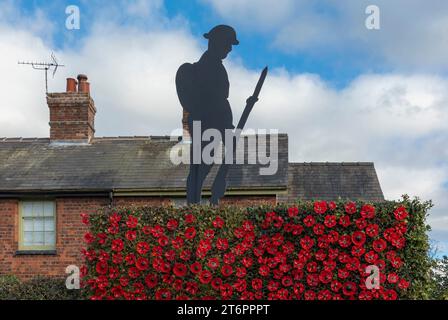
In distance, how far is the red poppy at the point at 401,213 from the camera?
6.43 meters

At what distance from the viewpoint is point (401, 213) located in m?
6.44

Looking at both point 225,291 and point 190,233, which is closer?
point 225,291

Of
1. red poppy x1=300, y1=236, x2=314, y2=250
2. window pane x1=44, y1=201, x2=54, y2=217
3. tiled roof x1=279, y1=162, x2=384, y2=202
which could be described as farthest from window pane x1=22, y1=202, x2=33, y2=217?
red poppy x1=300, y1=236, x2=314, y2=250

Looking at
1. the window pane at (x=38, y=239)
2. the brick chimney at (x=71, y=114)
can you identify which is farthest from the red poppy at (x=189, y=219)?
the brick chimney at (x=71, y=114)

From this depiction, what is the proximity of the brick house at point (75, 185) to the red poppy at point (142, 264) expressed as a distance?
8.00 meters

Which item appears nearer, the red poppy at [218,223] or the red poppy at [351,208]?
the red poppy at [351,208]

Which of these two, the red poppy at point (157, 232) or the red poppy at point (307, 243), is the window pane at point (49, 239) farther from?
the red poppy at point (307, 243)

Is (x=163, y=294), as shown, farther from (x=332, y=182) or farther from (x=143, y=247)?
(x=332, y=182)

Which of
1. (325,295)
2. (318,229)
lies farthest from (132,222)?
(325,295)

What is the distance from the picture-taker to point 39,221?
15297 millimetres

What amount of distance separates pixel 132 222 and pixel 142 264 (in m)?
0.57
